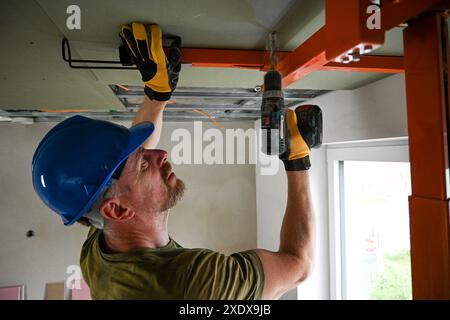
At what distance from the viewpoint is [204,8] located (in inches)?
27.7

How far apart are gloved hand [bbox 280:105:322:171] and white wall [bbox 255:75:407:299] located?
0.28 meters

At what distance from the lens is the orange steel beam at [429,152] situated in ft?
1.56

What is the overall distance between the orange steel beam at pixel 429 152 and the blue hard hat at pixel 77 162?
0.72 metres

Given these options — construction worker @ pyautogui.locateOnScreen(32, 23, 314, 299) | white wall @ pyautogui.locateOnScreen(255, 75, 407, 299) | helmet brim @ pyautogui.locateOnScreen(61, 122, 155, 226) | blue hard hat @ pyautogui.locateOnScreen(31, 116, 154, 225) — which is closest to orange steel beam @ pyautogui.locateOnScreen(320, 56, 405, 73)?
white wall @ pyautogui.locateOnScreen(255, 75, 407, 299)

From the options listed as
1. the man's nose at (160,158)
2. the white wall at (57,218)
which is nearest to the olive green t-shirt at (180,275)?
the man's nose at (160,158)

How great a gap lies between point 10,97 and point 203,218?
1.81 m

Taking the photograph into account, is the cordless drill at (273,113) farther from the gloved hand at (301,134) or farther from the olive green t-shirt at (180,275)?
the olive green t-shirt at (180,275)

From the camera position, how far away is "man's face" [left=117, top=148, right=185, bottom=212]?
0.90m

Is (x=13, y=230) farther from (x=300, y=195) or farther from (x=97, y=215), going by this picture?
(x=300, y=195)

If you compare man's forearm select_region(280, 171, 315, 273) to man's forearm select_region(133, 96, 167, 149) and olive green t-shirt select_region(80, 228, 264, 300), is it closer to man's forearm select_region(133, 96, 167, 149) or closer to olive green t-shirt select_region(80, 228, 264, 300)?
olive green t-shirt select_region(80, 228, 264, 300)

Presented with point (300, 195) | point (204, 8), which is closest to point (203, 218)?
point (300, 195)

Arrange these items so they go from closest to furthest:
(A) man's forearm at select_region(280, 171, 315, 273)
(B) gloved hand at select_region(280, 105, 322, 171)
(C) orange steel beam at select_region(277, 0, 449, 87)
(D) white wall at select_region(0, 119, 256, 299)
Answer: (C) orange steel beam at select_region(277, 0, 449, 87) < (A) man's forearm at select_region(280, 171, 315, 273) < (B) gloved hand at select_region(280, 105, 322, 171) < (D) white wall at select_region(0, 119, 256, 299)

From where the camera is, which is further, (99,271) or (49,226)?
(49,226)

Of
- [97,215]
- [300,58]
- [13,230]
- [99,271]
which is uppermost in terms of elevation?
[300,58]
